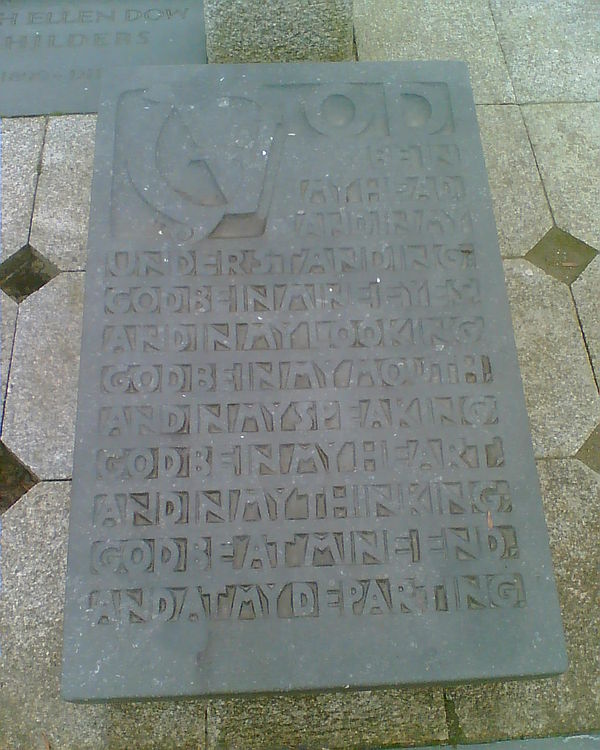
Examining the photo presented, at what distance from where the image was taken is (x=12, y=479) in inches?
79.4

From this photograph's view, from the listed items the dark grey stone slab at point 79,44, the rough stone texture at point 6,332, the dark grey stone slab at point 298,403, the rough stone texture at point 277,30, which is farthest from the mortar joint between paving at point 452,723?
the dark grey stone slab at point 79,44

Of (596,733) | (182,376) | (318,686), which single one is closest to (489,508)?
(318,686)

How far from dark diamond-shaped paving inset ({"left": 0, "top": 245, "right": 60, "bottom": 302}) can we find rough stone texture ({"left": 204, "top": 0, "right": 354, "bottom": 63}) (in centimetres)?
97

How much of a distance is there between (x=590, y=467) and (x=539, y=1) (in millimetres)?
2099

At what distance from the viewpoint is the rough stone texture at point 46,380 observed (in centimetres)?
204

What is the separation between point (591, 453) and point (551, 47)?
1779 millimetres

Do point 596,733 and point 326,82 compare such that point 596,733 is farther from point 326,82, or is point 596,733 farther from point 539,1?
point 539,1

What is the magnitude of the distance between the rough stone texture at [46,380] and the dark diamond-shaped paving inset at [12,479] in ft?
0.06

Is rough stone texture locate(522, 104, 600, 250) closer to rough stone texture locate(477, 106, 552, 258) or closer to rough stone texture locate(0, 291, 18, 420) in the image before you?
rough stone texture locate(477, 106, 552, 258)

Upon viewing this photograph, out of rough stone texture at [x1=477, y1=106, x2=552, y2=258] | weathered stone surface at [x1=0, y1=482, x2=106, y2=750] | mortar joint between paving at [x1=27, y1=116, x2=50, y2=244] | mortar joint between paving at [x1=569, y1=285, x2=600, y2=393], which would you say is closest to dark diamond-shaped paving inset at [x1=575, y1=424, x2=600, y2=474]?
mortar joint between paving at [x1=569, y1=285, x2=600, y2=393]

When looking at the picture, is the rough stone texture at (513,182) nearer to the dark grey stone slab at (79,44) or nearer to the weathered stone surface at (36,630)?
the dark grey stone slab at (79,44)

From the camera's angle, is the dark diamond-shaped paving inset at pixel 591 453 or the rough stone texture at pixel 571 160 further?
the rough stone texture at pixel 571 160

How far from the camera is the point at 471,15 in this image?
111 inches

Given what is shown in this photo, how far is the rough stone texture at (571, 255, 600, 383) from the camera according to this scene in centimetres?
222
